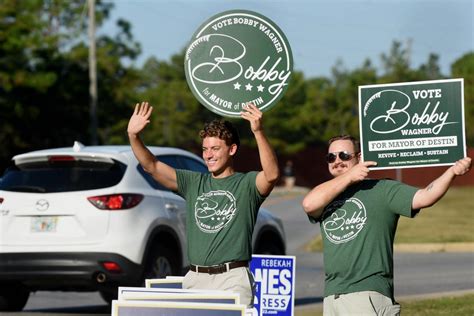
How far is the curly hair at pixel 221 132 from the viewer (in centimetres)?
741

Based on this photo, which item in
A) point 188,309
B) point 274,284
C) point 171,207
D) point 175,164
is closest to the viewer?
point 188,309

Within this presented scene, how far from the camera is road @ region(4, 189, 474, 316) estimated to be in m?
14.5

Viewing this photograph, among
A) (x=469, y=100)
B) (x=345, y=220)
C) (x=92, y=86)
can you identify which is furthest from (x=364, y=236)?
(x=469, y=100)

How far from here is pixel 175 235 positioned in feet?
41.3

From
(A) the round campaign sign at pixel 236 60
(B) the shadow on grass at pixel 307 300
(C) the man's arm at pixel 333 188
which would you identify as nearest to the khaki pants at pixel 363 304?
(C) the man's arm at pixel 333 188

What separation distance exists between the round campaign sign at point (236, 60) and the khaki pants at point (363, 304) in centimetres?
163

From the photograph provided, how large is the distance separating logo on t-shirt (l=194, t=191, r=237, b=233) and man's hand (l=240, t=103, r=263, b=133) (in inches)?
17.5

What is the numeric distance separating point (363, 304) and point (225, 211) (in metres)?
1.17

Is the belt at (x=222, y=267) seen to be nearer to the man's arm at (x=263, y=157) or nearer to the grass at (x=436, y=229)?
the man's arm at (x=263, y=157)

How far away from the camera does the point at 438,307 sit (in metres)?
12.5

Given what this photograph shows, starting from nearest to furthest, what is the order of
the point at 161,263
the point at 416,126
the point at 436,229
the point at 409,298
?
1. the point at 416,126
2. the point at 161,263
3. the point at 409,298
4. the point at 436,229

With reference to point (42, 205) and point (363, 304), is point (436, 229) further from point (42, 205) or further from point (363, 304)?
point (363, 304)

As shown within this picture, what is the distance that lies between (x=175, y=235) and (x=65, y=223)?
121 centimetres

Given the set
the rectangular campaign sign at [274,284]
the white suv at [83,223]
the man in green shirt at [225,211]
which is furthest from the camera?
the white suv at [83,223]
